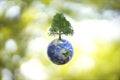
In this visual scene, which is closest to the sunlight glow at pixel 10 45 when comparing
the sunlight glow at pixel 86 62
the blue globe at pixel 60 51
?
the blue globe at pixel 60 51

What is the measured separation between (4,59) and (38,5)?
0.56 meters

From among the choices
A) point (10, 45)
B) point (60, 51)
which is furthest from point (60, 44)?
point (10, 45)

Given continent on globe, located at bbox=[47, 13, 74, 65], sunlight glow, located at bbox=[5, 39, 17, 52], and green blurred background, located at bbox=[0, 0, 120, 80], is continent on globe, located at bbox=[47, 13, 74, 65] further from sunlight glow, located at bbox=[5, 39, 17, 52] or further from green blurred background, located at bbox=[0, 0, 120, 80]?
sunlight glow, located at bbox=[5, 39, 17, 52]

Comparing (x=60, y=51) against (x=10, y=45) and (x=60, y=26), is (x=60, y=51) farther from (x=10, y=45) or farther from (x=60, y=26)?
(x=10, y=45)

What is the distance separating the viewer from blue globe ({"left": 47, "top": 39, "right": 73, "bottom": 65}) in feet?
9.88

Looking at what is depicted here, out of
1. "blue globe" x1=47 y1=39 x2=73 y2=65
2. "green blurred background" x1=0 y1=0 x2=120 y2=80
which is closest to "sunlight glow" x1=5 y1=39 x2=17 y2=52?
"green blurred background" x1=0 y1=0 x2=120 y2=80

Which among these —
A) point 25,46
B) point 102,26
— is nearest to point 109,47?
point 102,26

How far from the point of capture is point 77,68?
9.93 feet

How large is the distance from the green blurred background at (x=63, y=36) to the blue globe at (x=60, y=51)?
0.12ft

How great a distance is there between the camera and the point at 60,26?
301cm

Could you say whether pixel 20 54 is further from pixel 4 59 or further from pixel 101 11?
pixel 101 11

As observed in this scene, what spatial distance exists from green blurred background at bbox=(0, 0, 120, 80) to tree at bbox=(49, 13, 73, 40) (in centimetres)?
5

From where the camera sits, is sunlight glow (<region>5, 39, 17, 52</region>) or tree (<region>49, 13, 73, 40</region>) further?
sunlight glow (<region>5, 39, 17, 52</region>)

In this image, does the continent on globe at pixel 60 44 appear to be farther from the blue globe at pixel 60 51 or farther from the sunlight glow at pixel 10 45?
the sunlight glow at pixel 10 45
